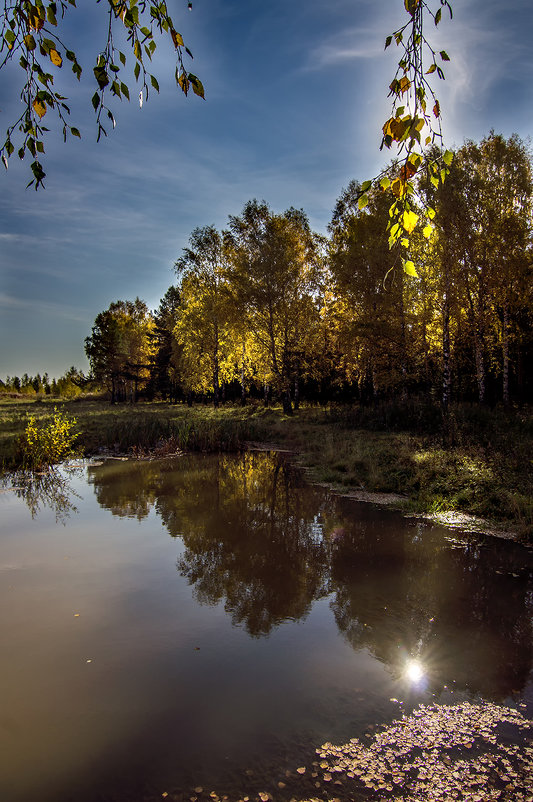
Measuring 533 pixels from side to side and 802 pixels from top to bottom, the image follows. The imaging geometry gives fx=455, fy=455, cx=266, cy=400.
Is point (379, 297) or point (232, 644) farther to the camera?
point (379, 297)

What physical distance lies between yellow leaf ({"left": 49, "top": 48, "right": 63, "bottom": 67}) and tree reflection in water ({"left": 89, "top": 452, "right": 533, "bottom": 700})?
4.29 metres

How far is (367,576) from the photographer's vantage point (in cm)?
538

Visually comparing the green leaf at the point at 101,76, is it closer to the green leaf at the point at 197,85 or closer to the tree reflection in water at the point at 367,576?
the green leaf at the point at 197,85

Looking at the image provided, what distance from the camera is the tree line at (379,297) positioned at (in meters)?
18.2

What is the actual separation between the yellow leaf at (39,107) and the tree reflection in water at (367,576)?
412cm

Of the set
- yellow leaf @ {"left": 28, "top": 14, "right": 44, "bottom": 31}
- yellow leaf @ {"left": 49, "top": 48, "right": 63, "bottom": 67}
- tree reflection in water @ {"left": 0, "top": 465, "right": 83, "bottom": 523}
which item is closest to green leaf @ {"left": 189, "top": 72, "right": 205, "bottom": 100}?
yellow leaf @ {"left": 49, "top": 48, "right": 63, "bottom": 67}

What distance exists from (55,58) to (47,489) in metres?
9.51

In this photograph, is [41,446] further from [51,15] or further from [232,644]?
[51,15]

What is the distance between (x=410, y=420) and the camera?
16.3 m

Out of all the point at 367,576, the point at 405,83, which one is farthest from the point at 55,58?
the point at 367,576

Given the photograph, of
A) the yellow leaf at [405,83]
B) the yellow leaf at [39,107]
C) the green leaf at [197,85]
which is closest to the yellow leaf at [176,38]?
A: the green leaf at [197,85]

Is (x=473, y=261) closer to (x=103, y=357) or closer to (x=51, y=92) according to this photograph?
(x=51, y=92)

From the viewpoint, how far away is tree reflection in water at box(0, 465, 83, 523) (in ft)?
28.0

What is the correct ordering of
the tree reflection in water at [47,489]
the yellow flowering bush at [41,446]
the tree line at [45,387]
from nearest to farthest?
the tree reflection in water at [47,489]
the yellow flowering bush at [41,446]
the tree line at [45,387]
